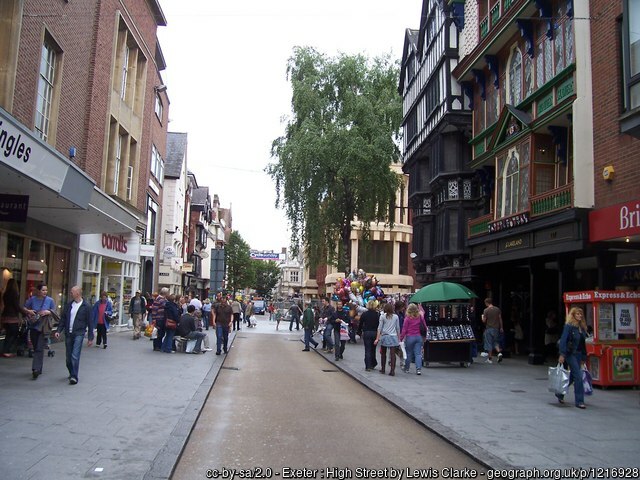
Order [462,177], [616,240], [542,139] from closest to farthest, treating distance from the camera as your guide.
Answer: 1. [616,240]
2. [542,139]
3. [462,177]

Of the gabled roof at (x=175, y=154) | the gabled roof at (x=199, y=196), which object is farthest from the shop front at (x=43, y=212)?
the gabled roof at (x=199, y=196)

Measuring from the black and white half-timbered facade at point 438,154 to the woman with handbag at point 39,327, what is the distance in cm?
1485

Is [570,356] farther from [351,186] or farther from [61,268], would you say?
[351,186]

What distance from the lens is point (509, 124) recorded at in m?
17.0

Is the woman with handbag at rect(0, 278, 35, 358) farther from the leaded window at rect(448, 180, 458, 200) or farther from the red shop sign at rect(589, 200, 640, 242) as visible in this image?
the leaded window at rect(448, 180, 458, 200)

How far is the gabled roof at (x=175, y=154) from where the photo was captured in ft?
137

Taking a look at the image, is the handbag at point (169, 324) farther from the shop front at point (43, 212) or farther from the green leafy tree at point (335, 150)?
the green leafy tree at point (335, 150)

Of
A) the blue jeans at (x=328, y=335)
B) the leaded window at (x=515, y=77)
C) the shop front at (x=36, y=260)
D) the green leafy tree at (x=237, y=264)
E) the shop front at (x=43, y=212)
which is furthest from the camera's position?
the green leafy tree at (x=237, y=264)

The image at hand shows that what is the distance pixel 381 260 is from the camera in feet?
164

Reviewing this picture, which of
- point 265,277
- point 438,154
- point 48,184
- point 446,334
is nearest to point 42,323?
point 48,184

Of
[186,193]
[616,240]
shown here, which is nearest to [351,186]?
[616,240]

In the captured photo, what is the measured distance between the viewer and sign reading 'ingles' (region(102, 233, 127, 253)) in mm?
20938

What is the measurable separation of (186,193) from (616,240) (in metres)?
41.2

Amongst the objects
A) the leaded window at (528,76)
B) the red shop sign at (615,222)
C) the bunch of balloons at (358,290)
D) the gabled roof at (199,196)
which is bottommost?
the bunch of balloons at (358,290)
